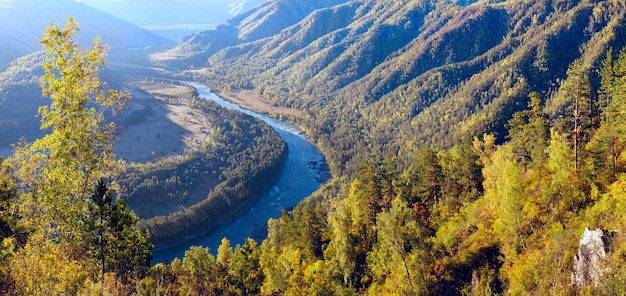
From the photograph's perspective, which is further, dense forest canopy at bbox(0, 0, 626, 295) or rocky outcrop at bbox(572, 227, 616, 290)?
rocky outcrop at bbox(572, 227, 616, 290)

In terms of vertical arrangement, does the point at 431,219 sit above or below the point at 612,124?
below

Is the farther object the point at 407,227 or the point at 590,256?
the point at 407,227

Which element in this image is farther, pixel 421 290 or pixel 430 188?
pixel 430 188

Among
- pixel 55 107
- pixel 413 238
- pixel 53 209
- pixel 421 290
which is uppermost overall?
pixel 55 107

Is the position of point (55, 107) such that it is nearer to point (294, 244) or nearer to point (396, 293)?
point (396, 293)

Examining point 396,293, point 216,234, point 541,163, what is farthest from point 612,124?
point 216,234

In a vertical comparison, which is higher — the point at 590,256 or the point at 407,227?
the point at 407,227

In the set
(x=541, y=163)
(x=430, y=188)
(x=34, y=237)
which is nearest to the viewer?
(x=34, y=237)

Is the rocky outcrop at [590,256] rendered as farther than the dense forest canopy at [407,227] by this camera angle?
Yes
